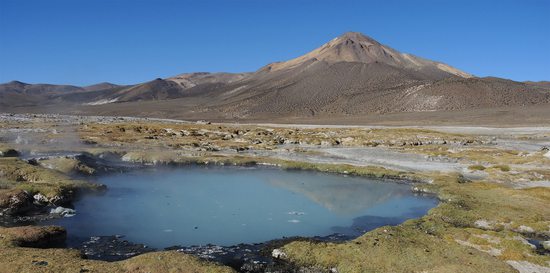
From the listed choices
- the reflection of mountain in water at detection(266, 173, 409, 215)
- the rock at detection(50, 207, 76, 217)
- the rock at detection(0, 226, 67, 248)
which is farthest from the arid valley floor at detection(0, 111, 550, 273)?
the reflection of mountain in water at detection(266, 173, 409, 215)

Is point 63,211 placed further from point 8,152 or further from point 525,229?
point 8,152

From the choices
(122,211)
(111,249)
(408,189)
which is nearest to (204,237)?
(111,249)

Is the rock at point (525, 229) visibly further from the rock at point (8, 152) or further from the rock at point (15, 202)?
the rock at point (8, 152)

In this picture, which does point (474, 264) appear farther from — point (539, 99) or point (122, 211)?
point (539, 99)

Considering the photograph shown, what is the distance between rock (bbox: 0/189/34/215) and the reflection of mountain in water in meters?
16.4

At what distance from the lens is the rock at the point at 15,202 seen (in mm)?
23075

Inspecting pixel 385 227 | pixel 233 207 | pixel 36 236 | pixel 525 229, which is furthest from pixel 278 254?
pixel 525 229

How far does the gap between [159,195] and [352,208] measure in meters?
12.3

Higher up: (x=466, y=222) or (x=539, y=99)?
(x=539, y=99)

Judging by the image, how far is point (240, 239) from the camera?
68.5ft

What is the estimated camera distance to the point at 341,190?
1364 inches

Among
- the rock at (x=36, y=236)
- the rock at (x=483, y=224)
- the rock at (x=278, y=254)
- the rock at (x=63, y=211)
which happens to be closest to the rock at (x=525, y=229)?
the rock at (x=483, y=224)

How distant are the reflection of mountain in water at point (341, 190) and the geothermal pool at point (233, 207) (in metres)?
0.06

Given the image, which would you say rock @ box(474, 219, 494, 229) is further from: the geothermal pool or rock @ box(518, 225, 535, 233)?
the geothermal pool
